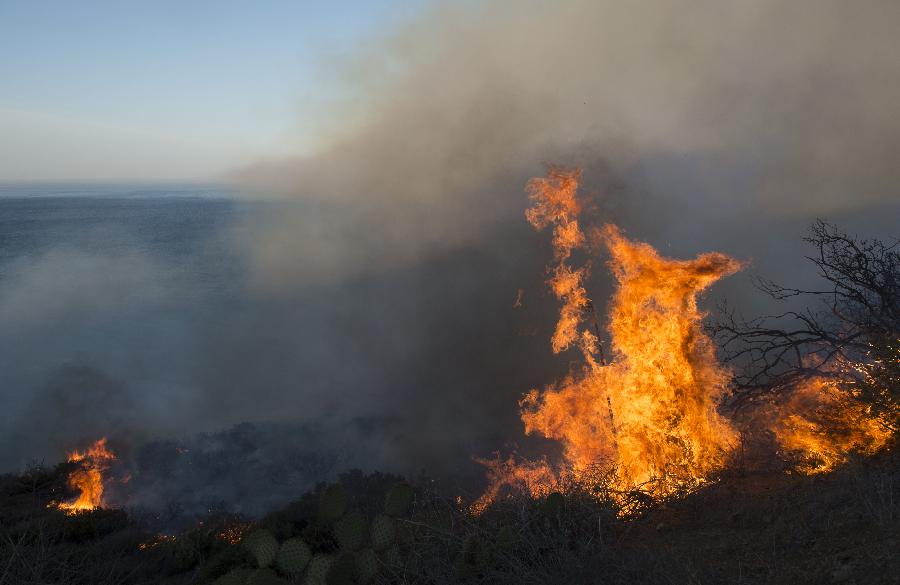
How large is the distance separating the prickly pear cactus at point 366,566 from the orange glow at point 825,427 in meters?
5.82

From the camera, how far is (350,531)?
21.1ft

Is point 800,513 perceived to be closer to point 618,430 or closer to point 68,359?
point 618,430

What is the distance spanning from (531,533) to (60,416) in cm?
3549

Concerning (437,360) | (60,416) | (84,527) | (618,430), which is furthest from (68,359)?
(618,430)

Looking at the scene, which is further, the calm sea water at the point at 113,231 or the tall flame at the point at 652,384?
the calm sea water at the point at 113,231

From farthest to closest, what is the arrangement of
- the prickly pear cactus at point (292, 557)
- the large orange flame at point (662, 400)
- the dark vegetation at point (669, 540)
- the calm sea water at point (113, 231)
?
the calm sea water at point (113, 231) → the large orange flame at point (662, 400) → the prickly pear cactus at point (292, 557) → the dark vegetation at point (669, 540)

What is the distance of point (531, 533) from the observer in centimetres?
604

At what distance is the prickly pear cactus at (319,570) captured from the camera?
19.1 feet

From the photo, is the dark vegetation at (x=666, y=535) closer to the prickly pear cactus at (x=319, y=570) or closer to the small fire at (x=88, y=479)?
the prickly pear cactus at (x=319, y=570)

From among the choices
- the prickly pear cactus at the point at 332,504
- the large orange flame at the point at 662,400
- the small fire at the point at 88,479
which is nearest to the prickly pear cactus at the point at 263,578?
the prickly pear cactus at the point at 332,504

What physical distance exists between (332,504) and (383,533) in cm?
92

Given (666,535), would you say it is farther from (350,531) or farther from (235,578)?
(235,578)

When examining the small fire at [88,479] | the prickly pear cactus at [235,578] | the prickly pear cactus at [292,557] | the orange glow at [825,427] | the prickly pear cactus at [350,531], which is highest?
the orange glow at [825,427]

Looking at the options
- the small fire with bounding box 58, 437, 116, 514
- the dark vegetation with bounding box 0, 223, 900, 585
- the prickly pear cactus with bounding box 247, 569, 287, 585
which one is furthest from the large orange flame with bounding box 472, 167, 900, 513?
the small fire with bounding box 58, 437, 116, 514
